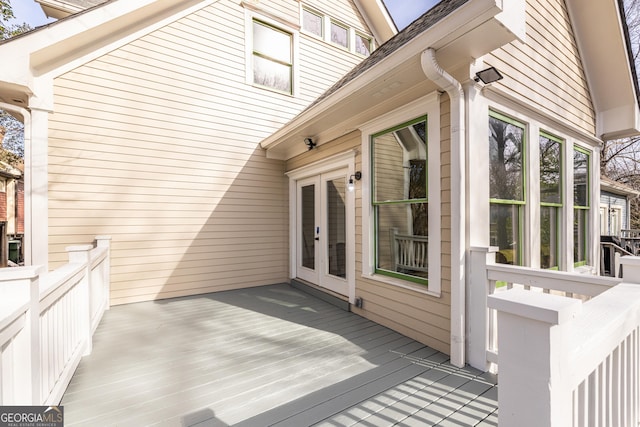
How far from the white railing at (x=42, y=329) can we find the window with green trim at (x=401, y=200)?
3096 mm

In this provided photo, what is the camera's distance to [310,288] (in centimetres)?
507

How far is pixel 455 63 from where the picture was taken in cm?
263

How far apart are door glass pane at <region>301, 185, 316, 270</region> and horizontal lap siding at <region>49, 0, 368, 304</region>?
1.98 feet

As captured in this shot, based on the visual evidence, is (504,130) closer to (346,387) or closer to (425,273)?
(425,273)

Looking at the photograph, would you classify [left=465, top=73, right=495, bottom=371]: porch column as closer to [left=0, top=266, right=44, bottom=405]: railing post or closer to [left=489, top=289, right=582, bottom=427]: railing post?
[left=489, top=289, right=582, bottom=427]: railing post

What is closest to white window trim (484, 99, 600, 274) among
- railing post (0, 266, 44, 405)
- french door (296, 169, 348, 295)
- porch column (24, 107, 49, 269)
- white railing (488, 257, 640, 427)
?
white railing (488, 257, 640, 427)

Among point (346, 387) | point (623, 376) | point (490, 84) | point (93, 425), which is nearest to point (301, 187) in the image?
point (490, 84)

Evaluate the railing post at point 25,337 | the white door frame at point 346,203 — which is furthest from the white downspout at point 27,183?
the white door frame at point 346,203

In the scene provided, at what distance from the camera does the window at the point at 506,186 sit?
9.94ft

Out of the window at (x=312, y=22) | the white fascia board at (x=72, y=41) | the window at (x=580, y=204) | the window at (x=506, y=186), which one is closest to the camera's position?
the window at (x=506, y=186)

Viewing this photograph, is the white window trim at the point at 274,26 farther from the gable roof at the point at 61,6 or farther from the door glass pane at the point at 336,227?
the gable roof at the point at 61,6

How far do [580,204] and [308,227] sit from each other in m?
4.56

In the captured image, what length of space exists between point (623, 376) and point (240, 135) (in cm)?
560

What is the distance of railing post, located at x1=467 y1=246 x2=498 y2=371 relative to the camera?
2.48 meters
